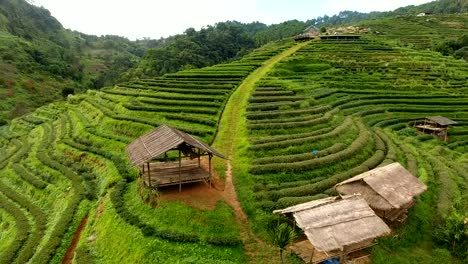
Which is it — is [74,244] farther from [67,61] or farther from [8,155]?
[67,61]

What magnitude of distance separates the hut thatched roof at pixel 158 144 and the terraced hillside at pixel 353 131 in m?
5.18

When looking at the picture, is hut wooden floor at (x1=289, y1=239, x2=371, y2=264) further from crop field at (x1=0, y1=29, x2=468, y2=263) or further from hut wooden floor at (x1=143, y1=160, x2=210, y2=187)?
hut wooden floor at (x1=143, y1=160, x2=210, y2=187)

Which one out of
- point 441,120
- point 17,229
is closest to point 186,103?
point 17,229

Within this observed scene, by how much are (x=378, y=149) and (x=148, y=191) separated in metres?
22.1

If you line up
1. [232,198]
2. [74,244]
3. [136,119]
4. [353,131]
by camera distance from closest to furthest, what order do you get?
[74,244], [232,198], [353,131], [136,119]

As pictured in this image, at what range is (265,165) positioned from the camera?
28.5 m

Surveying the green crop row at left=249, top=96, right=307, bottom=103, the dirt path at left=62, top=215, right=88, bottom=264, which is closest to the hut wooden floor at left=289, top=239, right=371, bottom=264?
the dirt path at left=62, top=215, right=88, bottom=264

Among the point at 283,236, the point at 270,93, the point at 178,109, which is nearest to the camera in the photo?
the point at 283,236

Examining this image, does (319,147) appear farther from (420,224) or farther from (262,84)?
(262,84)

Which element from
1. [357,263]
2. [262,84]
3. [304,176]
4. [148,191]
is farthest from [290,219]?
[262,84]

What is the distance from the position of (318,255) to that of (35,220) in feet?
69.0

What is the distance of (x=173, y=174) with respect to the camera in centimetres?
2498

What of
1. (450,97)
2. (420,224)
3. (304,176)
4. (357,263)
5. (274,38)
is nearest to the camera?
(357,263)

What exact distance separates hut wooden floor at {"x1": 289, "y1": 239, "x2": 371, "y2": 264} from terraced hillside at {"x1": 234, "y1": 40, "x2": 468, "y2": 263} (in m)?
0.91
